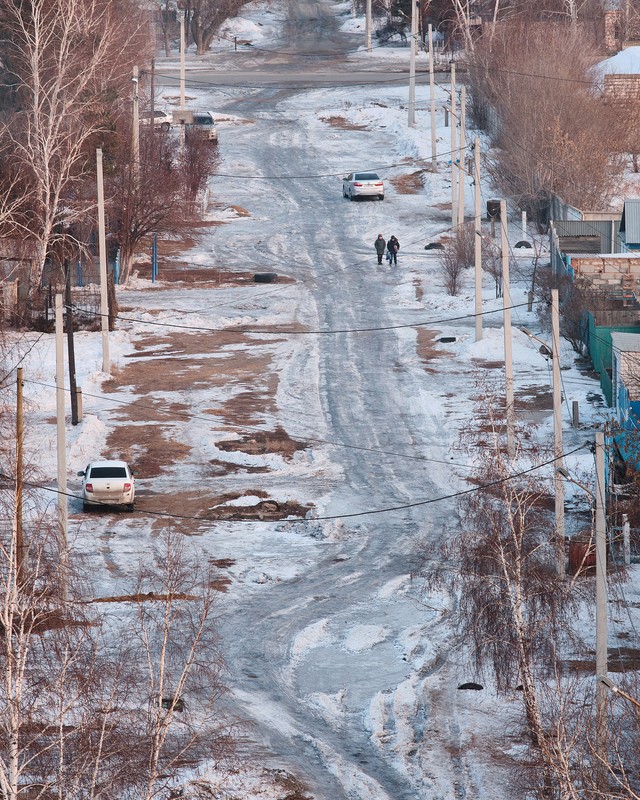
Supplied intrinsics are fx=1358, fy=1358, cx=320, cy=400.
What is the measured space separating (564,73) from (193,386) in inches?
1172

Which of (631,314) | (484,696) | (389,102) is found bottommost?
(484,696)

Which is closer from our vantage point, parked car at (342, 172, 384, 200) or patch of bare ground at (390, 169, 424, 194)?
parked car at (342, 172, 384, 200)

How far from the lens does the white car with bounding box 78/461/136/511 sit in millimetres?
29188

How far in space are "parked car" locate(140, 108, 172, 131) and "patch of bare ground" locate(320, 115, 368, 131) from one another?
960 cm

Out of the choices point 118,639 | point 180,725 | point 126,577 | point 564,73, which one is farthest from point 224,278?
point 180,725

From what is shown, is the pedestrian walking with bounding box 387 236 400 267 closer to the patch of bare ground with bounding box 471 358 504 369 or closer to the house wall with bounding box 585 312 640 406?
the patch of bare ground with bounding box 471 358 504 369

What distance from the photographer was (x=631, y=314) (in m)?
40.2

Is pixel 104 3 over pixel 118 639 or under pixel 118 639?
over

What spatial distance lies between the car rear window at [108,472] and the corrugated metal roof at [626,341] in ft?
40.6

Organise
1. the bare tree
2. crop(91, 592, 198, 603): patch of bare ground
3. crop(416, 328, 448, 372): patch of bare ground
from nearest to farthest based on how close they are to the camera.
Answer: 1. crop(91, 592, 198, 603): patch of bare ground
2. crop(416, 328, 448, 372): patch of bare ground
3. the bare tree

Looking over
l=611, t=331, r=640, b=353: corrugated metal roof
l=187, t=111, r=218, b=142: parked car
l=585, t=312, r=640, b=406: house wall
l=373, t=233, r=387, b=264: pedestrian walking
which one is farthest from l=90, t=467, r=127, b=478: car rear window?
l=187, t=111, r=218, b=142: parked car

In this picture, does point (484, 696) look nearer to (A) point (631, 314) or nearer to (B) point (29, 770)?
(B) point (29, 770)

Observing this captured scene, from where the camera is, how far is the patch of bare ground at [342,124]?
2948 inches

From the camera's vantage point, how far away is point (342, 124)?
248ft
